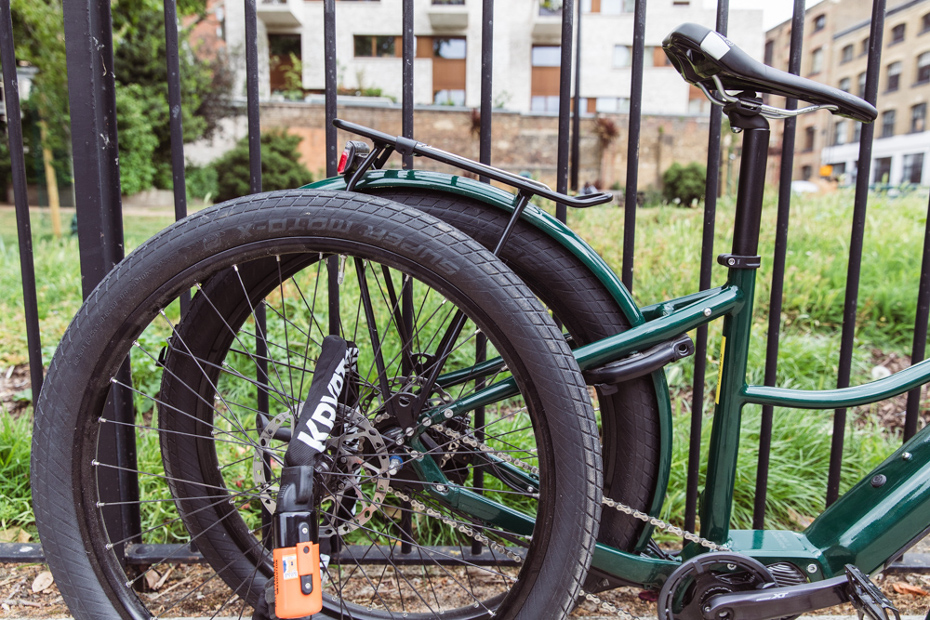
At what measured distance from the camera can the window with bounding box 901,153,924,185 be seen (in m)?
31.8

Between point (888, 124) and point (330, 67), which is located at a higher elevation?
point (888, 124)

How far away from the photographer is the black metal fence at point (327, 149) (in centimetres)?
146

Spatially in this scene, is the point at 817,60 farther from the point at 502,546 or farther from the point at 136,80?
the point at 502,546

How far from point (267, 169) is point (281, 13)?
11.3 meters

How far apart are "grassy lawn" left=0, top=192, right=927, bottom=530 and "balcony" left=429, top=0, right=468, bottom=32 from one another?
943 inches

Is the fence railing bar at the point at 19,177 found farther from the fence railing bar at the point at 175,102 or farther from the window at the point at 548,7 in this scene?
the window at the point at 548,7

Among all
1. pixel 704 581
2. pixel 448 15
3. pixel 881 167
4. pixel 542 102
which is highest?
pixel 448 15

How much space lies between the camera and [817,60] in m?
39.2

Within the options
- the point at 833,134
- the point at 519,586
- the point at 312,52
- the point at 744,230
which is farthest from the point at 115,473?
the point at 833,134

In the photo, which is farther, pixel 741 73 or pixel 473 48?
pixel 473 48

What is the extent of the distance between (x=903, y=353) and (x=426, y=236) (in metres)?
3.29

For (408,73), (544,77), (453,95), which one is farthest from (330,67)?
(544,77)

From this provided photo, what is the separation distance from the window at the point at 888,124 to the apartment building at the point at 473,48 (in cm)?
1191

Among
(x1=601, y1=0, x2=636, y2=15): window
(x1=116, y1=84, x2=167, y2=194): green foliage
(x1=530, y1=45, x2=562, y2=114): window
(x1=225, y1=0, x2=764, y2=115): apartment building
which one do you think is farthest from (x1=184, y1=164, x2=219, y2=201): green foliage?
(x1=601, y1=0, x2=636, y2=15): window
